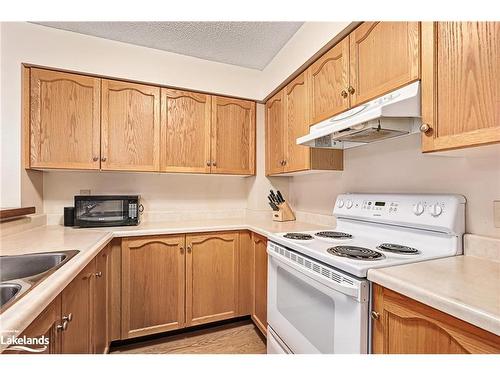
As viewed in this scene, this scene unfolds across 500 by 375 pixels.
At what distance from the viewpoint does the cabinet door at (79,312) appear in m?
0.91

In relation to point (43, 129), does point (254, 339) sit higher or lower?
lower

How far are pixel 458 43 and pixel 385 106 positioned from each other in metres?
0.30

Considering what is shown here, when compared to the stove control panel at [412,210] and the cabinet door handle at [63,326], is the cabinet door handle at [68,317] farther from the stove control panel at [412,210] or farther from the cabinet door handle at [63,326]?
the stove control panel at [412,210]

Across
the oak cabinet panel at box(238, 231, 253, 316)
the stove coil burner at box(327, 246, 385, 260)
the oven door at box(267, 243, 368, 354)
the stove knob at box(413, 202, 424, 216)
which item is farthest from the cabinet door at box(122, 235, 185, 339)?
the stove knob at box(413, 202, 424, 216)

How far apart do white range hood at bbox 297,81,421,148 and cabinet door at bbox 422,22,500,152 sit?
53 millimetres

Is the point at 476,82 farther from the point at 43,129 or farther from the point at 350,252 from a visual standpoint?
the point at 43,129

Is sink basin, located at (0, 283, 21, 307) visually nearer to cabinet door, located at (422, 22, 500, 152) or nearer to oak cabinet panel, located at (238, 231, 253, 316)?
oak cabinet panel, located at (238, 231, 253, 316)

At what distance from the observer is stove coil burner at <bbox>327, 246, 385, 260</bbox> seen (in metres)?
1.01

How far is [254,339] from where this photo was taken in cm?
188

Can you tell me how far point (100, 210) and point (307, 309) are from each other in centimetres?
Result: 171

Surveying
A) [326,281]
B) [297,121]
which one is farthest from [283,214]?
[326,281]

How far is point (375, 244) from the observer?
1.31 m
